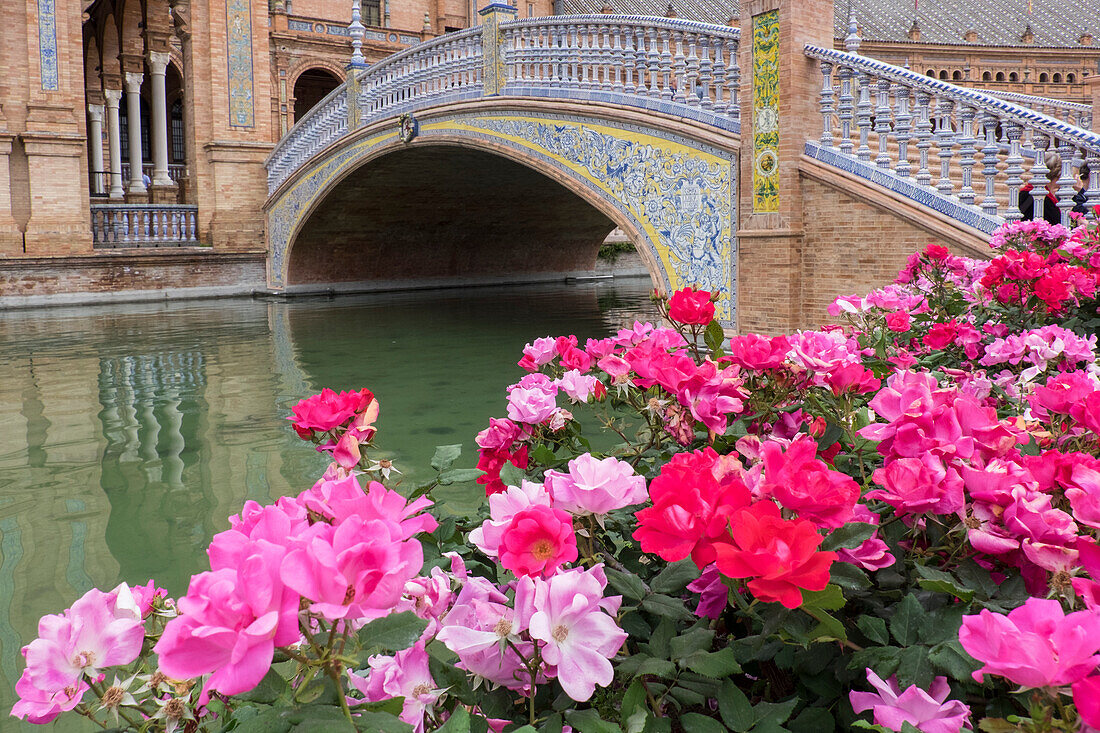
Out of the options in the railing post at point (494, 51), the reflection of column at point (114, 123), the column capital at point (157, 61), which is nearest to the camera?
the railing post at point (494, 51)

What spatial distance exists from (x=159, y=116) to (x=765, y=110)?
16.7 metres

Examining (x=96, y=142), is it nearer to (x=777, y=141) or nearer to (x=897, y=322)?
(x=777, y=141)

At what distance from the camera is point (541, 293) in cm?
1905

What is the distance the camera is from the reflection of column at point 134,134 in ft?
67.5

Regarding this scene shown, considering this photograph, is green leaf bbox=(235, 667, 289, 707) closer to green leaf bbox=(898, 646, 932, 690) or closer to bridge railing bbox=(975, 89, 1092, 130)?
green leaf bbox=(898, 646, 932, 690)

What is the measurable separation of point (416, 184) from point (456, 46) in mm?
4687

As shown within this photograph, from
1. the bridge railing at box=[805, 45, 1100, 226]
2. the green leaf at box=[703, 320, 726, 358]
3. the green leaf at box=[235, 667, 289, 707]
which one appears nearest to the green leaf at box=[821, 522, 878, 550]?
the green leaf at box=[235, 667, 289, 707]

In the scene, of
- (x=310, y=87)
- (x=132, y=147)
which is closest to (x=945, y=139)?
(x=132, y=147)

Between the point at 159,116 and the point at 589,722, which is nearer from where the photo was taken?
the point at 589,722

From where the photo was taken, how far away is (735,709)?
110 cm

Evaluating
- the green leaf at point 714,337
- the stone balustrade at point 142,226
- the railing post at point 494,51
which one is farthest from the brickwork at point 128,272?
the green leaf at point 714,337

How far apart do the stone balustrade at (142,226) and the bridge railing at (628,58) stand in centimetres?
926

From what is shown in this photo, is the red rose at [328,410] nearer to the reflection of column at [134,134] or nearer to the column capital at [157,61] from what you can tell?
the reflection of column at [134,134]

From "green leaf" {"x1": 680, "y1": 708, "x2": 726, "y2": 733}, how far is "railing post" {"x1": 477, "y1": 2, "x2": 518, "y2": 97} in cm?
A: 1099
